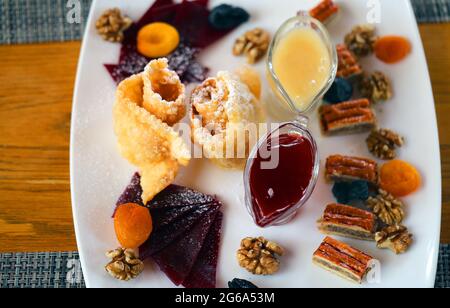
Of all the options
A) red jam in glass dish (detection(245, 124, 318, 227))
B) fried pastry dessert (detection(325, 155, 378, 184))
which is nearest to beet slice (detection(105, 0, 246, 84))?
red jam in glass dish (detection(245, 124, 318, 227))

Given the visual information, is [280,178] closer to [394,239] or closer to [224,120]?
[224,120]

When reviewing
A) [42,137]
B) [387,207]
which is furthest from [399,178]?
[42,137]

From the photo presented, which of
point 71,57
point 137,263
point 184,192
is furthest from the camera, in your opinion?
point 71,57

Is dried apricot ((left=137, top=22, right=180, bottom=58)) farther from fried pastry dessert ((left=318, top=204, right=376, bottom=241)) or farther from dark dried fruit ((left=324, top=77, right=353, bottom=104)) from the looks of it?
fried pastry dessert ((left=318, top=204, right=376, bottom=241))

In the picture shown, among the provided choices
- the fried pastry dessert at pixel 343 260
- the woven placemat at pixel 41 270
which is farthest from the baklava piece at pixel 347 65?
the woven placemat at pixel 41 270

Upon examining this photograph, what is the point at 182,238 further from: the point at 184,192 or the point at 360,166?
the point at 360,166

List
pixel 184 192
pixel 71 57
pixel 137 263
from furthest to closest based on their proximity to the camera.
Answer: pixel 71 57
pixel 184 192
pixel 137 263

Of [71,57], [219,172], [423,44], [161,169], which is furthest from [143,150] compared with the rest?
[423,44]
